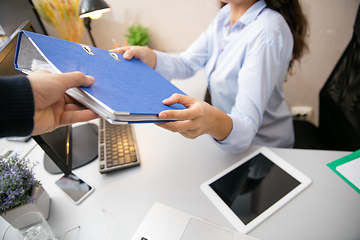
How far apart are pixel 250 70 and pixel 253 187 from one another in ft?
1.27

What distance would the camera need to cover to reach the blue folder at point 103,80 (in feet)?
1.19

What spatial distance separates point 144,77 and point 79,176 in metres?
0.43

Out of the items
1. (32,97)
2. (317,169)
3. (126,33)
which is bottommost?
(317,169)

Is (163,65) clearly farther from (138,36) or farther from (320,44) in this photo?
(320,44)

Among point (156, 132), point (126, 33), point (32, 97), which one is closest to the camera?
point (32, 97)

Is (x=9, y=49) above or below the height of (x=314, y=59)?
above

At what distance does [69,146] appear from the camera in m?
0.71

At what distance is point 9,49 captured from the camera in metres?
0.55

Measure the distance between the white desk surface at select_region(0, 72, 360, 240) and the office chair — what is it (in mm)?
222

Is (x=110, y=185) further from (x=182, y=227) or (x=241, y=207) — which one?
(x=241, y=207)

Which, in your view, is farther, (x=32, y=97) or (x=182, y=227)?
(x=182, y=227)

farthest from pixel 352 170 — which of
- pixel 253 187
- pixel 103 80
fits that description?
pixel 103 80

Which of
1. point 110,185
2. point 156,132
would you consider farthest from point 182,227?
point 156,132

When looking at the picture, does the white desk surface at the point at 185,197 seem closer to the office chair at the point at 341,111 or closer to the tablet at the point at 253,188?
the tablet at the point at 253,188
